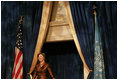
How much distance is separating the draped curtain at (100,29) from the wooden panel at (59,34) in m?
0.36

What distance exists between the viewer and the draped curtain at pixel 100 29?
616 cm

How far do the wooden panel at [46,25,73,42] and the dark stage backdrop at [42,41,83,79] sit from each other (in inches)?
29.8

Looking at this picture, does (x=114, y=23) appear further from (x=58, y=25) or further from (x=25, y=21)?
(x=25, y=21)

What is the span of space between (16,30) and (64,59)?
181 cm

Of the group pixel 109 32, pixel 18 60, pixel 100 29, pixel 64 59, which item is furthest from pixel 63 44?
pixel 109 32

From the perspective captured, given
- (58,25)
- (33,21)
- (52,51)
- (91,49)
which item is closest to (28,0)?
(33,21)

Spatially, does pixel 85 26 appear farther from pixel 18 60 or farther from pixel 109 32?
pixel 18 60

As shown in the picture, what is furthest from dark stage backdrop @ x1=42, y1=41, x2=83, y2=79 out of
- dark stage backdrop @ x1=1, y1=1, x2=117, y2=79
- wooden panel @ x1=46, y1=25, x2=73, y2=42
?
wooden panel @ x1=46, y1=25, x2=73, y2=42

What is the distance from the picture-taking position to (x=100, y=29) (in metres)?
6.43

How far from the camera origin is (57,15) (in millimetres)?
7246

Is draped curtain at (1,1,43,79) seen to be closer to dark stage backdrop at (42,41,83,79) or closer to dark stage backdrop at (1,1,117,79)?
dark stage backdrop at (1,1,117,79)

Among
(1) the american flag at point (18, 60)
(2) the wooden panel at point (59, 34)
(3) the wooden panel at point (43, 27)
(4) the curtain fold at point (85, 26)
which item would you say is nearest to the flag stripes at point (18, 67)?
(1) the american flag at point (18, 60)

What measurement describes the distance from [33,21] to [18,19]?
524 millimetres

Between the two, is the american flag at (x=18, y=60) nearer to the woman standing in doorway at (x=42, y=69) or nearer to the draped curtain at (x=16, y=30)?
the draped curtain at (x=16, y=30)
